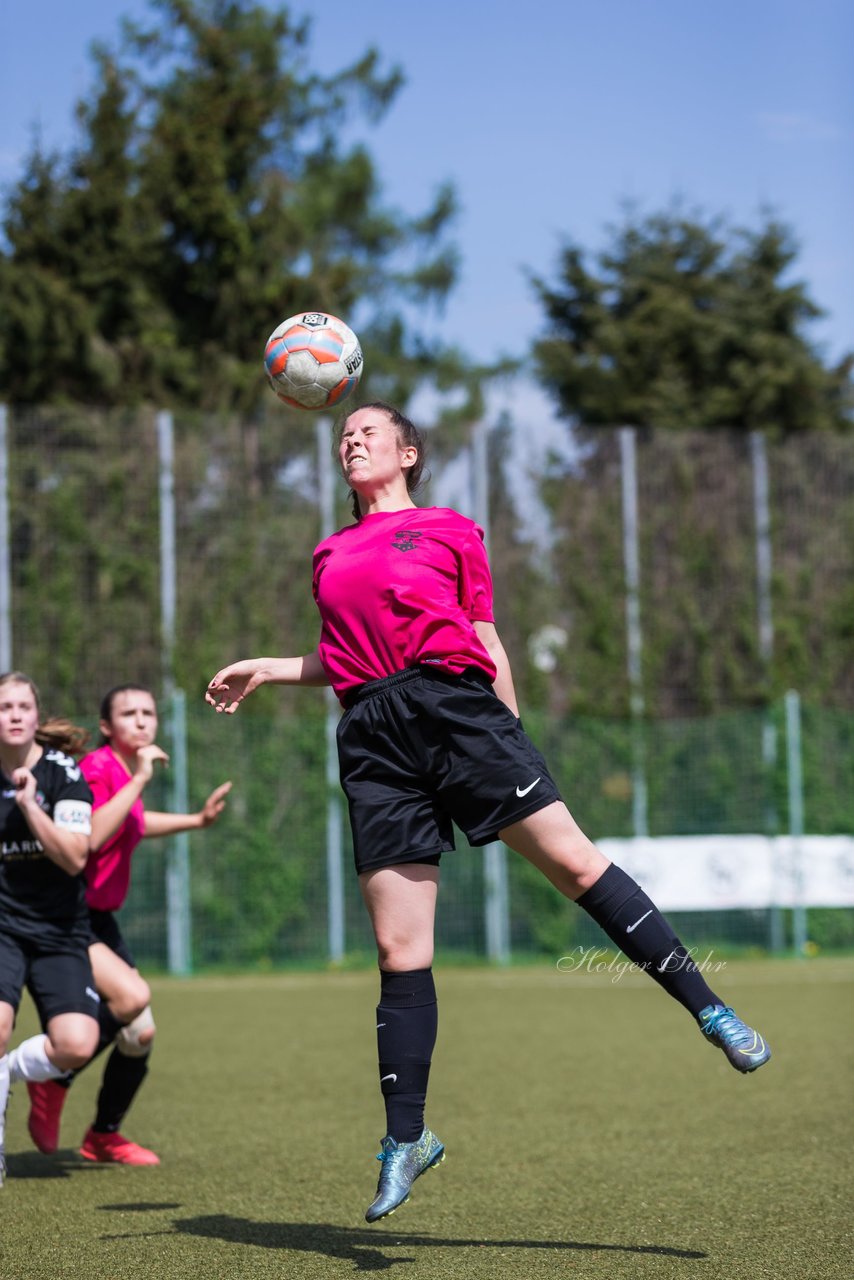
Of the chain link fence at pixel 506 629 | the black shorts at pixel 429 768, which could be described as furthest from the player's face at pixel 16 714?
the chain link fence at pixel 506 629

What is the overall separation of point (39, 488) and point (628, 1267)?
47.0 feet

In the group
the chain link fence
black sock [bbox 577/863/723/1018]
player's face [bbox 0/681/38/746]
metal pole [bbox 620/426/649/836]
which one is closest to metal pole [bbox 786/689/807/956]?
the chain link fence

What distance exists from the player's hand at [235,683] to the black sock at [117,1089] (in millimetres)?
2091

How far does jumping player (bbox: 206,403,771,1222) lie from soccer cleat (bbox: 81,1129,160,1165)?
81.4 inches

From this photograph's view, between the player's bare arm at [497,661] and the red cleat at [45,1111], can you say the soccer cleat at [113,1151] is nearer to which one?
the red cleat at [45,1111]

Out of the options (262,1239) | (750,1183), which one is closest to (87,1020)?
(262,1239)

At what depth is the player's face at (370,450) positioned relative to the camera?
4.12 metres

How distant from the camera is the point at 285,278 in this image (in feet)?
82.5

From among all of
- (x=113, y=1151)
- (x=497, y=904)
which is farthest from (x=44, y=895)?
(x=497, y=904)

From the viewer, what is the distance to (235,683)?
4.20 meters

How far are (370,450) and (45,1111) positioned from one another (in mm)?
2963

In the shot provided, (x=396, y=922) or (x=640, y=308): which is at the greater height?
(x=640, y=308)

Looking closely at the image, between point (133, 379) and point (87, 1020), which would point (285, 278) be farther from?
point (87, 1020)

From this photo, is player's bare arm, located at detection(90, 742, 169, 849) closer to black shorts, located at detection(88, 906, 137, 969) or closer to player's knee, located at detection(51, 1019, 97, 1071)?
black shorts, located at detection(88, 906, 137, 969)
